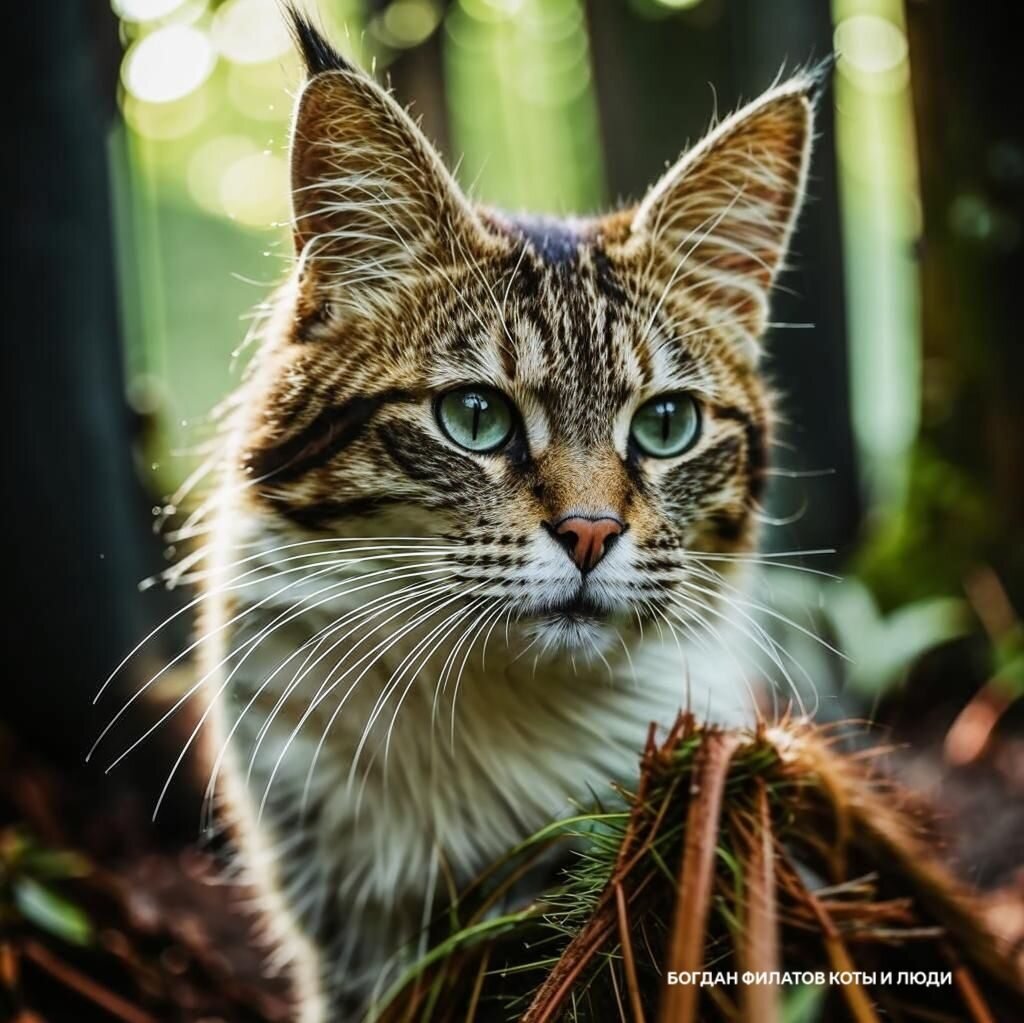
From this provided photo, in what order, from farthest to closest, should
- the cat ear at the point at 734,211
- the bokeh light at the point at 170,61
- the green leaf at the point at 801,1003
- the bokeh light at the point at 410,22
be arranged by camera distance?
the bokeh light at the point at 410,22, the bokeh light at the point at 170,61, the cat ear at the point at 734,211, the green leaf at the point at 801,1003

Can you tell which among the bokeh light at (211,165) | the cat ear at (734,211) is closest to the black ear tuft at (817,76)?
the cat ear at (734,211)

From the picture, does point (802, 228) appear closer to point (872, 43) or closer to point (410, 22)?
point (872, 43)

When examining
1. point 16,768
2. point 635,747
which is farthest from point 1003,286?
point 16,768

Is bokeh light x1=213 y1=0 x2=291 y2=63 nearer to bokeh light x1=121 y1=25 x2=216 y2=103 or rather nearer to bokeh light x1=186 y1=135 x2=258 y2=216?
bokeh light x1=121 y1=25 x2=216 y2=103

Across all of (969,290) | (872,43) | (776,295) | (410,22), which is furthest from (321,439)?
(410,22)

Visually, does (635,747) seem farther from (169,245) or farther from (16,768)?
(169,245)

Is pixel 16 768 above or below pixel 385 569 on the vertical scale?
below

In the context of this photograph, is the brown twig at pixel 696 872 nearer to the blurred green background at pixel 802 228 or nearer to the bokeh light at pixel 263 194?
the bokeh light at pixel 263 194
